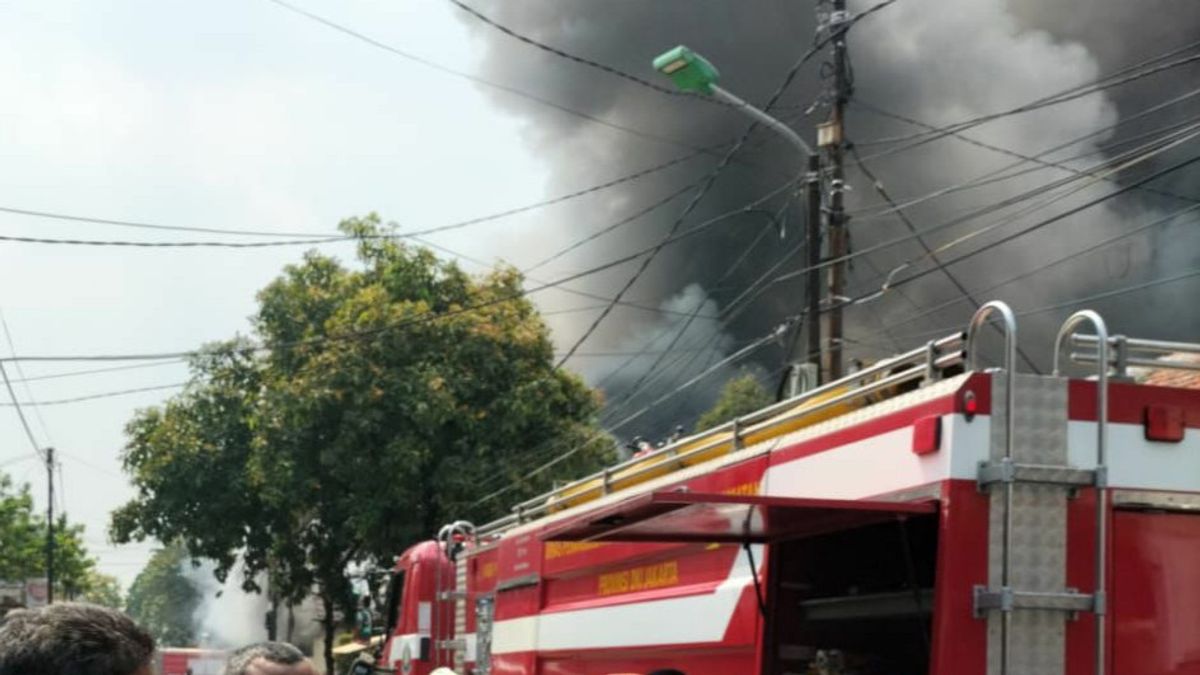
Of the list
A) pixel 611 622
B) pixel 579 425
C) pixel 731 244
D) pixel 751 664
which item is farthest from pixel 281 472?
pixel 751 664

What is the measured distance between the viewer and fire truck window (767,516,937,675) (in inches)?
273

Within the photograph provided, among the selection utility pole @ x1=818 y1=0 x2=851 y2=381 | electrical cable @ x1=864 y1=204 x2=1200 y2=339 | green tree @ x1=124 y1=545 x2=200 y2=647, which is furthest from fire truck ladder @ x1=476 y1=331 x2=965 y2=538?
green tree @ x1=124 y1=545 x2=200 y2=647

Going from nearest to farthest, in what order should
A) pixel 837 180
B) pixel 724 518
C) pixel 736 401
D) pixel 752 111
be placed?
pixel 724 518, pixel 752 111, pixel 837 180, pixel 736 401

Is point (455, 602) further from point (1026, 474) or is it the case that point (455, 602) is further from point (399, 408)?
point (399, 408)

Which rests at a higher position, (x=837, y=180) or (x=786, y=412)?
(x=837, y=180)

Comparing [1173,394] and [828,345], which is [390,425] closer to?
[828,345]

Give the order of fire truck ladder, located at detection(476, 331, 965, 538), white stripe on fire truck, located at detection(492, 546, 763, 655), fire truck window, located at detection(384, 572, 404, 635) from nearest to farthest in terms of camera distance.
→ fire truck ladder, located at detection(476, 331, 965, 538) → white stripe on fire truck, located at detection(492, 546, 763, 655) → fire truck window, located at detection(384, 572, 404, 635)

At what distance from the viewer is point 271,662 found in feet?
12.4

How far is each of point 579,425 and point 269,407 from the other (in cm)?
571

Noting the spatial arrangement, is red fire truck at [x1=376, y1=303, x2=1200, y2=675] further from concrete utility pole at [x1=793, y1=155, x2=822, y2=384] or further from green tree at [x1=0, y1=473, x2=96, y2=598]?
green tree at [x1=0, y1=473, x2=96, y2=598]

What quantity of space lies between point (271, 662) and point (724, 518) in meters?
2.84

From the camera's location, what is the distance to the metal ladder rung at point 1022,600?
18.2 feet

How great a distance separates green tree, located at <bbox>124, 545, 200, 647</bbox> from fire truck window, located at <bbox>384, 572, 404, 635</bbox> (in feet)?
331

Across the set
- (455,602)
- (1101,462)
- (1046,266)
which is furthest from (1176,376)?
(1046,266)
